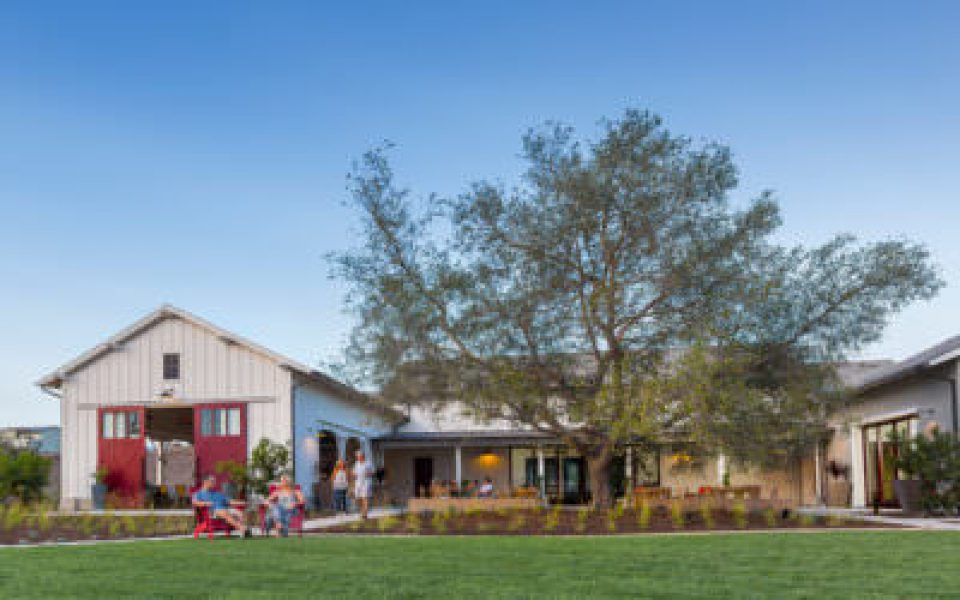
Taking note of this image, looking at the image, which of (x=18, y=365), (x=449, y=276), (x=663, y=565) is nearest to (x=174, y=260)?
(x=18, y=365)

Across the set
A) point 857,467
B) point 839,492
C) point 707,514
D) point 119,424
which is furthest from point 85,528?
point 839,492

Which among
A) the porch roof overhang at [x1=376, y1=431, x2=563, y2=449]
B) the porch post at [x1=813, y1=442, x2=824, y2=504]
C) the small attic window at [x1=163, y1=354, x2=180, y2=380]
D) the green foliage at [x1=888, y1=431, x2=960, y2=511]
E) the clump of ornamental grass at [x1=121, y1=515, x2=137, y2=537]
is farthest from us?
the porch roof overhang at [x1=376, y1=431, x2=563, y2=449]

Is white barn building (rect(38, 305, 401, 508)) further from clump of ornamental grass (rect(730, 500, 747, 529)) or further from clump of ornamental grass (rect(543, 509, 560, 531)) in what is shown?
clump of ornamental grass (rect(730, 500, 747, 529))

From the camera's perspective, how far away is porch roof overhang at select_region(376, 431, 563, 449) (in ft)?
104

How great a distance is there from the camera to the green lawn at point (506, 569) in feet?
23.5

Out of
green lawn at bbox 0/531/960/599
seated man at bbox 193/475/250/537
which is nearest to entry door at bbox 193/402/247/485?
seated man at bbox 193/475/250/537

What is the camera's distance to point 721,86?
17797 millimetres

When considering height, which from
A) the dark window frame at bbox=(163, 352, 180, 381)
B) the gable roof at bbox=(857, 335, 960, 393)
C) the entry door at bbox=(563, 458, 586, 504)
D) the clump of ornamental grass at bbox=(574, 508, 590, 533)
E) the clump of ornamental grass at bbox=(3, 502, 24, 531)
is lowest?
the entry door at bbox=(563, 458, 586, 504)

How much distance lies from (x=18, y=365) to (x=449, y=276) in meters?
14.0

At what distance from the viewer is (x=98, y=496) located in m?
25.0

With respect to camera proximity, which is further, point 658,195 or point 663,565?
point 658,195

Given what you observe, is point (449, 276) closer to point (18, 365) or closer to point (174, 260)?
point (174, 260)

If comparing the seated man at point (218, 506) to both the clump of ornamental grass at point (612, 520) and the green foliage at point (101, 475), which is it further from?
the green foliage at point (101, 475)

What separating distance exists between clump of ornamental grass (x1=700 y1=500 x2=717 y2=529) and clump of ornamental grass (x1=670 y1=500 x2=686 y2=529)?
0.37 metres
